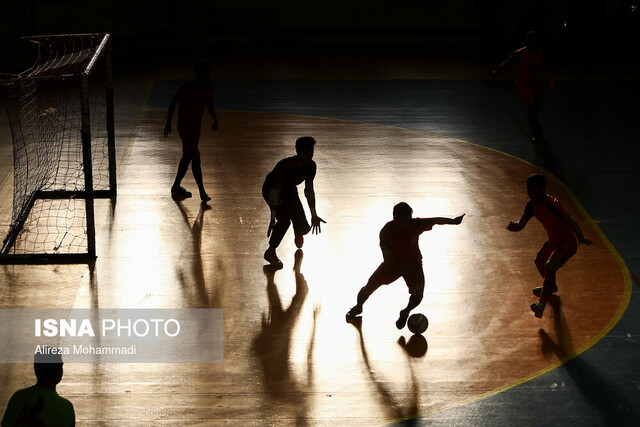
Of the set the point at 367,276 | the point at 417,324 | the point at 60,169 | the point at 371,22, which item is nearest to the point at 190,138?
the point at 60,169

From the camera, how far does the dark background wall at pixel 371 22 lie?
1139 inches

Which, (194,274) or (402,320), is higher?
(402,320)

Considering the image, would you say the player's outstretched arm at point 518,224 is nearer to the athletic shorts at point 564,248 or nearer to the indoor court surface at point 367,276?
the athletic shorts at point 564,248

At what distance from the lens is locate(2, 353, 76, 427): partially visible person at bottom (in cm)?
593

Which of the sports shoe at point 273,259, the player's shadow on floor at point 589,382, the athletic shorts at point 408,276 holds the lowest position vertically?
the sports shoe at point 273,259

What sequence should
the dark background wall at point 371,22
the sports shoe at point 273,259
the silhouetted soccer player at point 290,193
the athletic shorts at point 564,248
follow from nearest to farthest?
1. the athletic shorts at point 564,248
2. the silhouetted soccer player at point 290,193
3. the sports shoe at point 273,259
4. the dark background wall at point 371,22

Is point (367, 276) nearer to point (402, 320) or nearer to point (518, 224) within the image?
point (402, 320)

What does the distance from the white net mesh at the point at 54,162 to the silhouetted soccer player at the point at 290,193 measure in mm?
2570

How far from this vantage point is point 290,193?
38.2 ft

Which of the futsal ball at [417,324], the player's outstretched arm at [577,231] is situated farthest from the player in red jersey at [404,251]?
the player's outstretched arm at [577,231]

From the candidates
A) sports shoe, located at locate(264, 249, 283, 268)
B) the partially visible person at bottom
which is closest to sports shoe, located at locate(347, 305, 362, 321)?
sports shoe, located at locate(264, 249, 283, 268)

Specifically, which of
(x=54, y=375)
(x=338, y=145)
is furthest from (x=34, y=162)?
(x=54, y=375)

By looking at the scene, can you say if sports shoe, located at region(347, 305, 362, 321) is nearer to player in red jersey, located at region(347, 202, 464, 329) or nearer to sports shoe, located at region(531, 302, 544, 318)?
player in red jersey, located at region(347, 202, 464, 329)

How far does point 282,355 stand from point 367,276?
253cm
